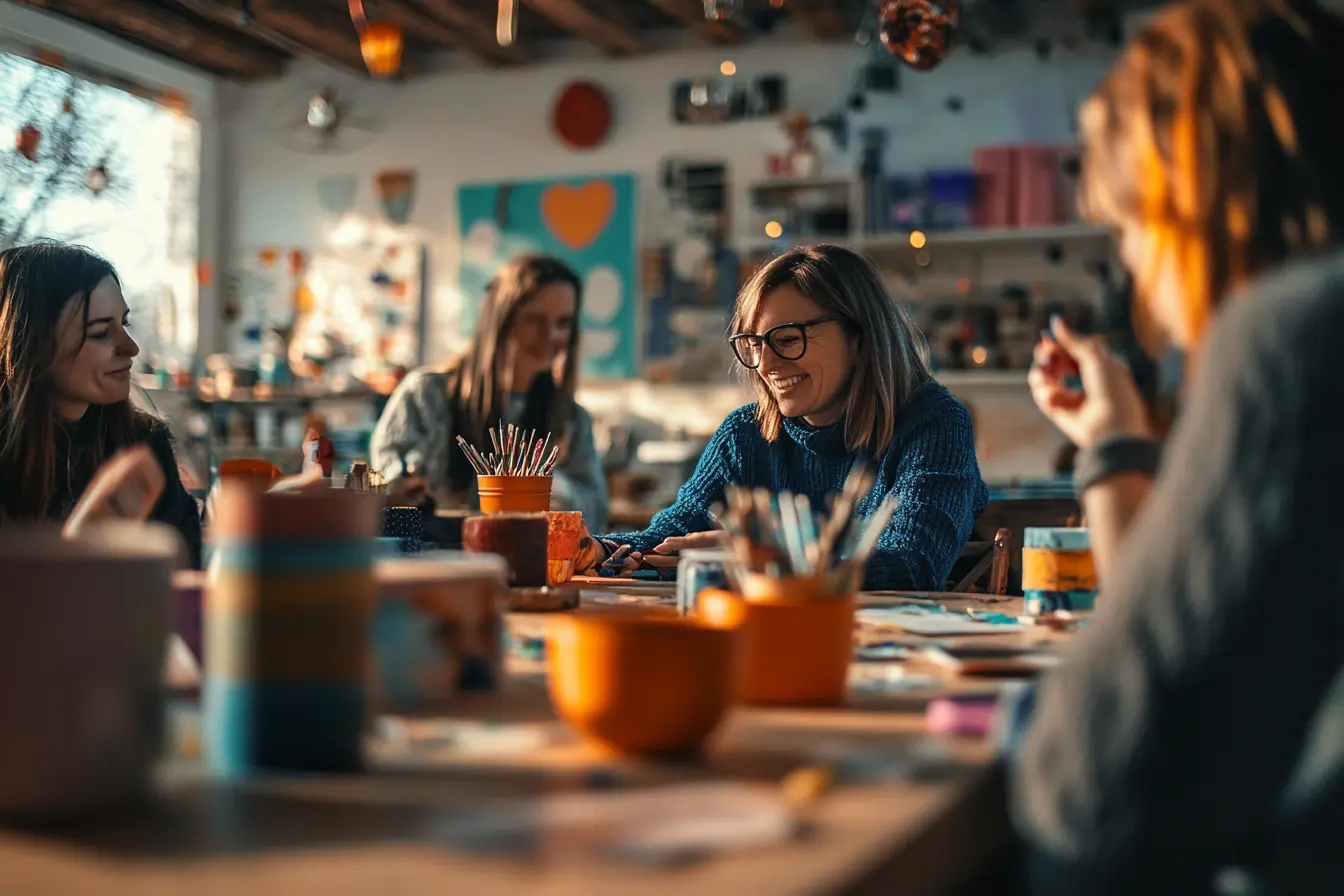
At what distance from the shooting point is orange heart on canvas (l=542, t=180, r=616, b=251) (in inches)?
263

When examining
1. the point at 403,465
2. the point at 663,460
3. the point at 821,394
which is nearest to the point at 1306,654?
the point at 821,394

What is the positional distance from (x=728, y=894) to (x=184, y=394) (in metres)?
6.72

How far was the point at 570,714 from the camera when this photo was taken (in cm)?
88

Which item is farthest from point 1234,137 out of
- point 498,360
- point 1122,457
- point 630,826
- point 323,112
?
point 323,112

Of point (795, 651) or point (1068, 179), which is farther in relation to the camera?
point (1068, 179)

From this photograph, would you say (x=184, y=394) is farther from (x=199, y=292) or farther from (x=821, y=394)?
(x=821, y=394)

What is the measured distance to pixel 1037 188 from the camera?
5.88 m

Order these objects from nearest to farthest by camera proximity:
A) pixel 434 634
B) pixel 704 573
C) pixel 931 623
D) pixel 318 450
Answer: pixel 434 634
pixel 704 573
pixel 931 623
pixel 318 450

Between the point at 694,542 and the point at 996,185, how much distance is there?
428 centimetres

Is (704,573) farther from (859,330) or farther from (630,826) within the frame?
(859,330)

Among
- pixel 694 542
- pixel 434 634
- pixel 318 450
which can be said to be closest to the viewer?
pixel 434 634

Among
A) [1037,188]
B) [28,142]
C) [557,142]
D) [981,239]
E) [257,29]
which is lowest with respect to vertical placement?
[981,239]

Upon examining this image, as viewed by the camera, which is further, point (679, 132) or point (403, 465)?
point (679, 132)

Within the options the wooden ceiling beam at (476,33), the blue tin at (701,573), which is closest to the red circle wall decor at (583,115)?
the wooden ceiling beam at (476,33)
